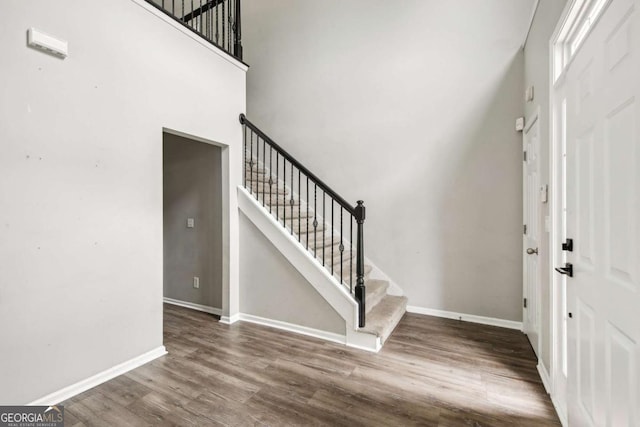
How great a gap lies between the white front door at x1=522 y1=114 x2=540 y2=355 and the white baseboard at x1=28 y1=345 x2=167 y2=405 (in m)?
3.20

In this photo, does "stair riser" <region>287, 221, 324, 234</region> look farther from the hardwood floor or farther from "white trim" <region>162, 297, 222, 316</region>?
"white trim" <region>162, 297, 222, 316</region>

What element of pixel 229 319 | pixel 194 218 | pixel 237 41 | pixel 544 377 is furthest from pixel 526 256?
pixel 237 41

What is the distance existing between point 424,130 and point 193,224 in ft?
10.0

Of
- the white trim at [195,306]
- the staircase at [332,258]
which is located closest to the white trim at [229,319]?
the white trim at [195,306]

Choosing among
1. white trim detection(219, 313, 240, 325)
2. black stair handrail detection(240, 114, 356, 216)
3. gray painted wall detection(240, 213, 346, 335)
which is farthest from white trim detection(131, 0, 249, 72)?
white trim detection(219, 313, 240, 325)

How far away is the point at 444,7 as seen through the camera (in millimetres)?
3395

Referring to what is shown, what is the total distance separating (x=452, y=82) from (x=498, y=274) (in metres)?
2.19

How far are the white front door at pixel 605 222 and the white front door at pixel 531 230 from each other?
840 mm

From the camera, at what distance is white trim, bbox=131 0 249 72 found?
7.98 ft

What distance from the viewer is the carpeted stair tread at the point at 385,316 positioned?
8.93ft

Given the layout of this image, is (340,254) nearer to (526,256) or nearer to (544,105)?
(526,256)

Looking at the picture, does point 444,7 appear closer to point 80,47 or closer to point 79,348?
point 80,47

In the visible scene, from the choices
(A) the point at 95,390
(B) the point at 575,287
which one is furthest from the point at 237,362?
(B) the point at 575,287

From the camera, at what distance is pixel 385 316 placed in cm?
298
